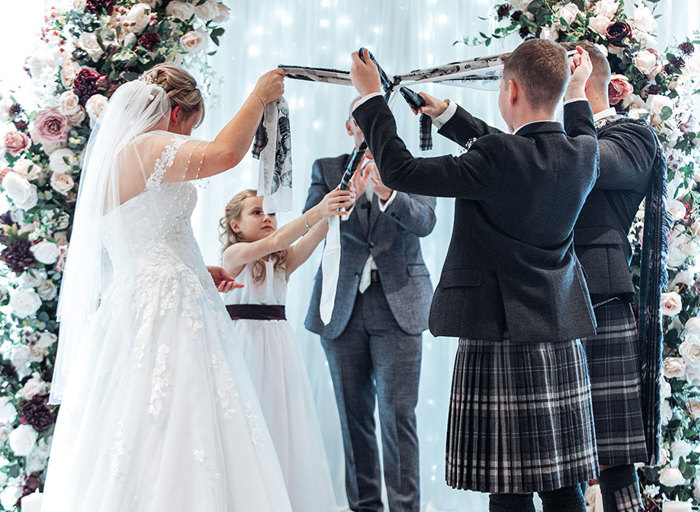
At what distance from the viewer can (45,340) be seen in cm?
322

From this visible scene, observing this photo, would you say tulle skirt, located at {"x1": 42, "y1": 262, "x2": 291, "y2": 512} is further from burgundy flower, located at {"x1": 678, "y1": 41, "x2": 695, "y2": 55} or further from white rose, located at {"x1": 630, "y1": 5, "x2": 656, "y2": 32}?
burgundy flower, located at {"x1": 678, "y1": 41, "x2": 695, "y2": 55}

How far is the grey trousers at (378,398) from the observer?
3.40 metres

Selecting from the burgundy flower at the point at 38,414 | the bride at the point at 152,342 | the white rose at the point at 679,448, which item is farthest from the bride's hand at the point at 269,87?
the white rose at the point at 679,448

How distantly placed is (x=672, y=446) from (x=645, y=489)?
0.23 metres

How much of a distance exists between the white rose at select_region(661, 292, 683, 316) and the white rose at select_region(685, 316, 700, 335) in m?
0.10

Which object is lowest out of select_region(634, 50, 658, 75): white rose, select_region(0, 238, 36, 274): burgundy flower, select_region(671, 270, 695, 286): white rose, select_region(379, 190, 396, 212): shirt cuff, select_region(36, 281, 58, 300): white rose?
Result: select_region(36, 281, 58, 300): white rose

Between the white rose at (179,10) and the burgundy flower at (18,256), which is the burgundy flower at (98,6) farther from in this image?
the burgundy flower at (18,256)

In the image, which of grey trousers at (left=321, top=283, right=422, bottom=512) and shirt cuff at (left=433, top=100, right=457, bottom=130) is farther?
grey trousers at (left=321, top=283, right=422, bottom=512)

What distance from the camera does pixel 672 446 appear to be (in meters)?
3.34

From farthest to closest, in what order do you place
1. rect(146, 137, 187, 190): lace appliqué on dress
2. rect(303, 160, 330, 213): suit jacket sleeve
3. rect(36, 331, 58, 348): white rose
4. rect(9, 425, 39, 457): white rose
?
1. rect(303, 160, 330, 213): suit jacket sleeve
2. rect(36, 331, 58, 348): white rose
3. rect(9, 425, 39, 457): white rose
4. rect(146, 137, 187, 190): lace appliqué on dress

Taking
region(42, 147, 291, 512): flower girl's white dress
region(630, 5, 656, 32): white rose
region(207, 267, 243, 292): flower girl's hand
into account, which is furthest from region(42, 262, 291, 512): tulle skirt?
region(630, 5, 656, 32): white rose

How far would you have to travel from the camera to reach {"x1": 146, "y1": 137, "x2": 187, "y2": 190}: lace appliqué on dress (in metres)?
2.33

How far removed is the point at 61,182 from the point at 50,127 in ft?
0.83

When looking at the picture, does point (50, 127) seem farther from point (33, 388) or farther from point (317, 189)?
point (317, 189)
